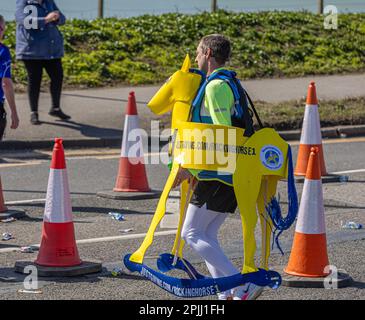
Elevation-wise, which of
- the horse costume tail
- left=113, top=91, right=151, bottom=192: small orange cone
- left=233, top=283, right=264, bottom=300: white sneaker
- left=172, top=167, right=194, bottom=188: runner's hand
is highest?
left=172, top=167, right=194, bottom=188: runner's hand

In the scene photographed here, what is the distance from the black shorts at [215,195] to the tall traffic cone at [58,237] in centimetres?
147

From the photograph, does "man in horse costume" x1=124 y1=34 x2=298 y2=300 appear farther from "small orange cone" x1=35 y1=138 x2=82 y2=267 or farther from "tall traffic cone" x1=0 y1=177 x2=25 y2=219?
"tall traffic cone" x1=0 y1=177 x2=25 y2=219

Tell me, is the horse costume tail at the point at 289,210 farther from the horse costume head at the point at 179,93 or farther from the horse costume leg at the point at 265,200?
the horse costume head at the point at 179,93

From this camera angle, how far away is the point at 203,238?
7.28 m

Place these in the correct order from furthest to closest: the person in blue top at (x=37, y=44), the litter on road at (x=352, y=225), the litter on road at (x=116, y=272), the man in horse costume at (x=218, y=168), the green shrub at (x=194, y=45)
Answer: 1. the green shrub at (x=194, y=45)
2. the person in blue top at (x=37, y=44)
3. the litter on road at (x=352, y=225)
4. the litter on road at (x=116, y=272)
5. the man in horse costume at (x=218, y=168)

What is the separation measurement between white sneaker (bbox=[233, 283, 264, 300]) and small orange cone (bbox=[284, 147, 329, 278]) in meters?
0.95

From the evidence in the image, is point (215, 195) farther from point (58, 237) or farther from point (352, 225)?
point (352, 225)

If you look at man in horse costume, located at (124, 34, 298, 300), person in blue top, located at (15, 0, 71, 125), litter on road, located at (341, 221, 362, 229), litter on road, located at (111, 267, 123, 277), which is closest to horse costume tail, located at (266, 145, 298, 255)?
man in horse costume, located at (124, 34, 298, 300)

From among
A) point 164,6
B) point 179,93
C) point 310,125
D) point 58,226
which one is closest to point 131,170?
point 310,125

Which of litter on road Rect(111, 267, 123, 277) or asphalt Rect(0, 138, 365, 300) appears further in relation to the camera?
litter on road Rect(111, 267, 123, 277)

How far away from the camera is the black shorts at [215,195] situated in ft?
23.8

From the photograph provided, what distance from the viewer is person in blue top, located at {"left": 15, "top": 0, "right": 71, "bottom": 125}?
15.1 m

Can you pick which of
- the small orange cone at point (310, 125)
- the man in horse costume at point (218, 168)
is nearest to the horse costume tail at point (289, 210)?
the man in horse costume at point (218, 168)

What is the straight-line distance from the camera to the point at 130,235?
9.79m
